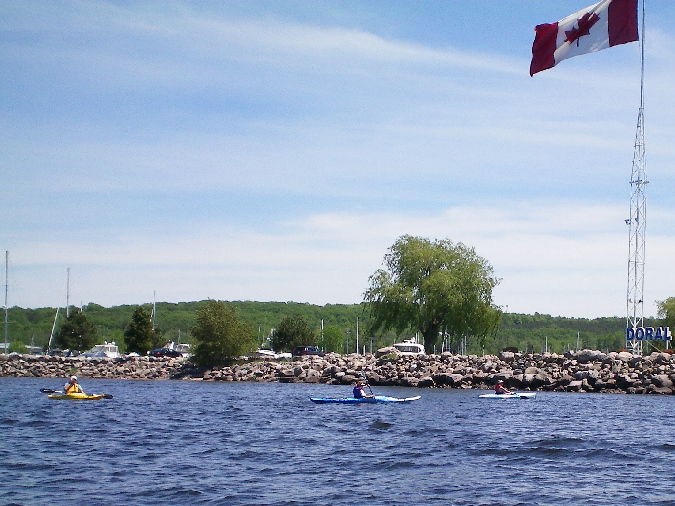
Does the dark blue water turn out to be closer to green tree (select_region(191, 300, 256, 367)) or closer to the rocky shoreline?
the rocky shoreline

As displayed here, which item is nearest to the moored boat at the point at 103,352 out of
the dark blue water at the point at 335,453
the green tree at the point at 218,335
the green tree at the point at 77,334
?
the green tree at the point at 77,334

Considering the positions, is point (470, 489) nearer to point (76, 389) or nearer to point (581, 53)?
point (581, 53)

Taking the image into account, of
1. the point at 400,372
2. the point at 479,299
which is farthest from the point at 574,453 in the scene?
the point at 479,299

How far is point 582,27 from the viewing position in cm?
2773

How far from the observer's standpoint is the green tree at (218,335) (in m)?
73.5

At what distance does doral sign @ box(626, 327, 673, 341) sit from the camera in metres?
63.9

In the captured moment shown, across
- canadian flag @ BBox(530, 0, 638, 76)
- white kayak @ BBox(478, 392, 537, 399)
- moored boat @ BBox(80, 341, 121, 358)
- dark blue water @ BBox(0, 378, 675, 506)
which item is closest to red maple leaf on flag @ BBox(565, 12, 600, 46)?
canadian flag @ BBox(530, 0, 638, 76)

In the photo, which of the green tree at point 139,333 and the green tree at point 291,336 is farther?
the green tree at point 291,336

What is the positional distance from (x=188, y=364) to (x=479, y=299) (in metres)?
27.8

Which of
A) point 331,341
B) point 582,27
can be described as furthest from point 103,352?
point 582,27

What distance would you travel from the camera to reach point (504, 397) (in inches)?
1956

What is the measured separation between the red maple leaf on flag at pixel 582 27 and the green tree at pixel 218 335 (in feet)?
166

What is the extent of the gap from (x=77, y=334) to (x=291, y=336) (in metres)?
26.1

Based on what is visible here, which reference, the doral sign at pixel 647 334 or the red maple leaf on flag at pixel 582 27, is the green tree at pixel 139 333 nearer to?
the doral sign at pixel 647 334
